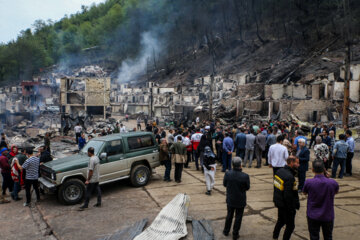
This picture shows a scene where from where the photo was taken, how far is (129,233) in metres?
5.49

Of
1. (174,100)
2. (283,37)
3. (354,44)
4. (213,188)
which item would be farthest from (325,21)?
(213,188)

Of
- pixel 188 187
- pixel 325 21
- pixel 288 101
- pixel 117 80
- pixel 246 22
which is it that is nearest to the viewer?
pixel 188 187

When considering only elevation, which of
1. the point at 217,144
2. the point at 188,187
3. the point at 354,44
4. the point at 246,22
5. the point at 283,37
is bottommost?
the point at 188,187

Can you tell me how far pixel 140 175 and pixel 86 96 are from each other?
31.8 m

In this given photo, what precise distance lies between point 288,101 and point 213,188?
20360 millimetres

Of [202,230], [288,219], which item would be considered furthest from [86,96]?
[288,219]

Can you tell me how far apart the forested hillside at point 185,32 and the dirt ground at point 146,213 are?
39.2 metres

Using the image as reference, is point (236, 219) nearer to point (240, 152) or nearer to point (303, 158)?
point (303, 158)

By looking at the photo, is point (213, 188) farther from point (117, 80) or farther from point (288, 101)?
point (117, 80)

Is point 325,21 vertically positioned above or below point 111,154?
above

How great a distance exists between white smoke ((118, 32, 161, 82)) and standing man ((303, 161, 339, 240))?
267 feet

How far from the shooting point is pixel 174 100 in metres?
45.3

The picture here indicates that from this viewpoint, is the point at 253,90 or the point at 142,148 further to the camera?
the point at 253,90

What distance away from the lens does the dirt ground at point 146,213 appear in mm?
5807
